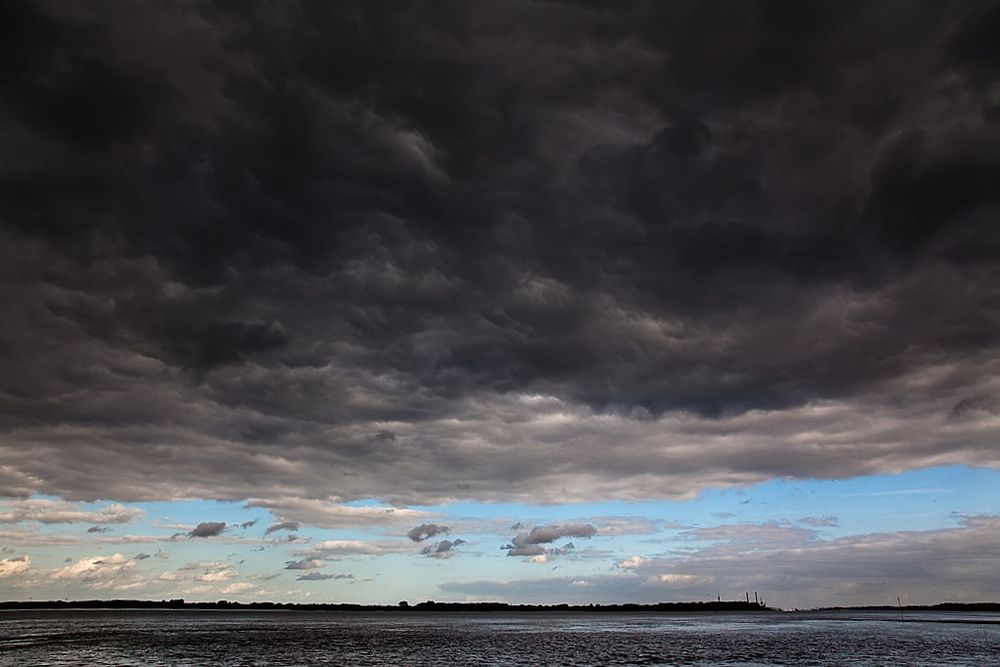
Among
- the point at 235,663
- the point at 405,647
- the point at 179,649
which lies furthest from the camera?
the point at 405,647

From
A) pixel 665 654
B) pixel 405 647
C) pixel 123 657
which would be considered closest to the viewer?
pixel 123 657

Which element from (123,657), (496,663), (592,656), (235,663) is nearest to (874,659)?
(592,656)

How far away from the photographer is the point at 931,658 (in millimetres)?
83938

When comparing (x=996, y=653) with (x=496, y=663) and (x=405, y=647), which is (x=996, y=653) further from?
(x=405, y=647)

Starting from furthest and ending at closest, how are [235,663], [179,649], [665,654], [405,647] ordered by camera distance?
[405,647] → [179,649] → [665,654] → [235,663]

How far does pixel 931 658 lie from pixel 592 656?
132 feet

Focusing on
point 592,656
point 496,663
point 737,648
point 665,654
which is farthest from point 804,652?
point 496,663

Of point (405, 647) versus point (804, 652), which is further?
point (405, 647)

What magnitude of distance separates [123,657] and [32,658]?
980 centimetres

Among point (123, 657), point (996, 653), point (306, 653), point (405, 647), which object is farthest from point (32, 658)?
point (996, 653)

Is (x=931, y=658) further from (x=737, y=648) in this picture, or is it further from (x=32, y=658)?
(x=32, y=658)

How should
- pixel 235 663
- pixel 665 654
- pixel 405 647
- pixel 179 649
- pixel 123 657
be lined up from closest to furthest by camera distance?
pixel 235 663 < pixel 123 657 < pixel 665 654 < pixel 179 649 < pixel 405 647

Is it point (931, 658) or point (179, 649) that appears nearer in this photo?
point (931, 658)

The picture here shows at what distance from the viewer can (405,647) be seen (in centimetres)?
11275
